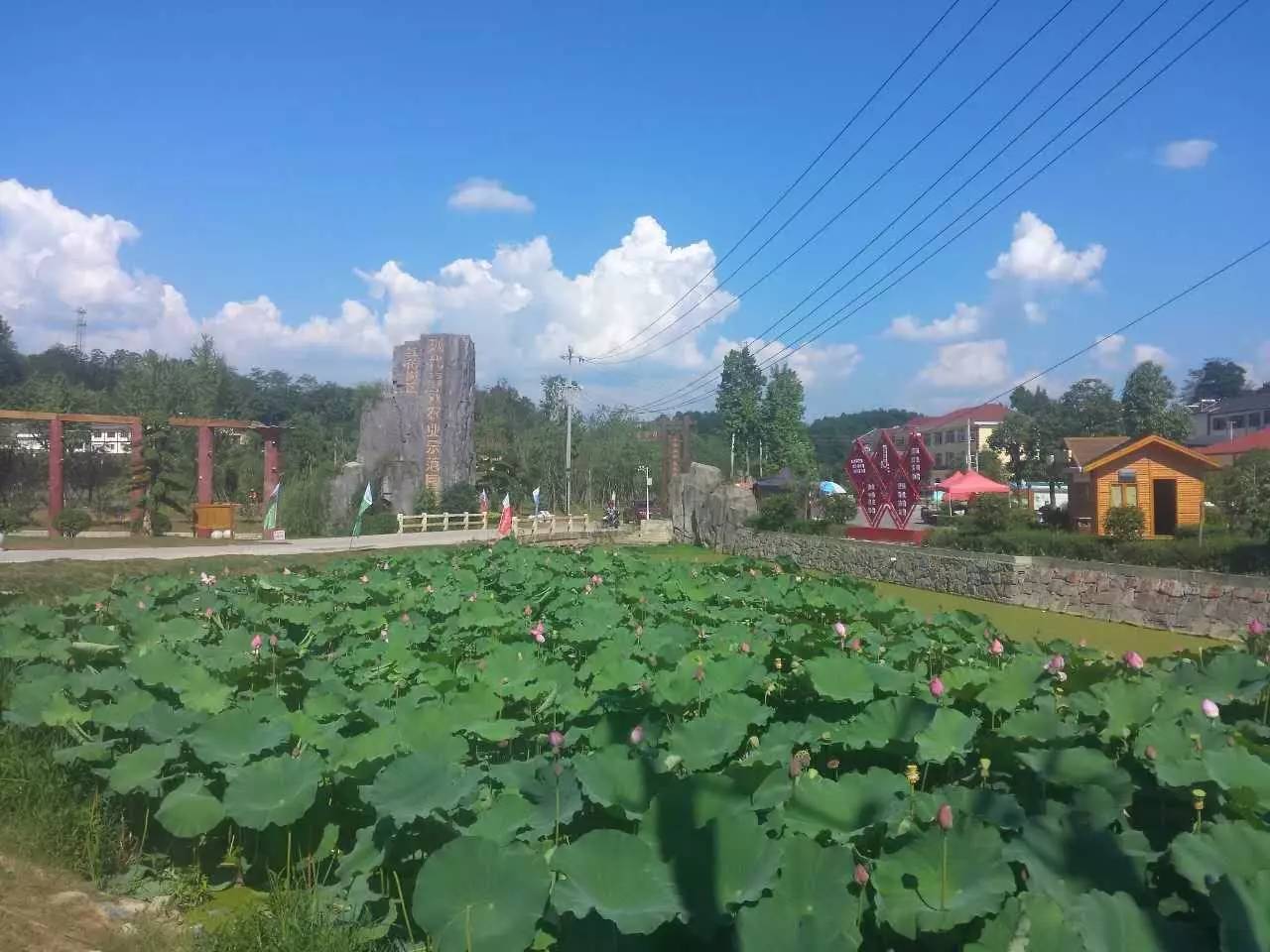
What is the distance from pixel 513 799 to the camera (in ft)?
9.64

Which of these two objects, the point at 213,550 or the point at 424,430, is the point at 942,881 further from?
the point at 424,430

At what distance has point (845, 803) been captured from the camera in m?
2.77

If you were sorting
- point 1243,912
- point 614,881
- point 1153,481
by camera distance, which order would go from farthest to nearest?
point 1153,481 → point 614,881 → point 1243,912

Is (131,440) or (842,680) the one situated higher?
(131,440)

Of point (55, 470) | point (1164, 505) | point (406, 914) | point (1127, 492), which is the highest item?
point (55, 470)

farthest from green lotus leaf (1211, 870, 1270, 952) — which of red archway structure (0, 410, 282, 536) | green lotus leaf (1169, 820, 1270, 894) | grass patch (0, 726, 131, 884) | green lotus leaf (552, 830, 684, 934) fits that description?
red archway structure (0, 410, 282, 536)

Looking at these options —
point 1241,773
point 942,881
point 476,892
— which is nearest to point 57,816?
point 476,892

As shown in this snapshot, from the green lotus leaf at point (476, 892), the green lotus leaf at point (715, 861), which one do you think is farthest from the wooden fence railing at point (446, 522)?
the green lotus leaf at point (715, 861)

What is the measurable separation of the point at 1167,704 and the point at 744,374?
69.6 metres

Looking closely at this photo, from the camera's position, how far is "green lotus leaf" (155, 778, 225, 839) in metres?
3.47

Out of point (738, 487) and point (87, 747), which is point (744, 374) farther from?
point (87, 747)

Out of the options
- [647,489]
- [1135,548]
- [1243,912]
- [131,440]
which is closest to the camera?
[1243,912]

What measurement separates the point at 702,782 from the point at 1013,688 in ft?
5.91

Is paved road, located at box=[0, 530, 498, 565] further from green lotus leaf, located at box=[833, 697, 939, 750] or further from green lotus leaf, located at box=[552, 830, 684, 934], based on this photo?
green lotus leaf, located at box=[552, 830, 684, 934]
